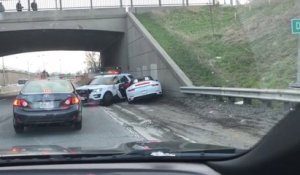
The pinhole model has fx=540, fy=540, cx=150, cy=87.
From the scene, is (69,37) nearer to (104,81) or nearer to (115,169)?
(104,81)

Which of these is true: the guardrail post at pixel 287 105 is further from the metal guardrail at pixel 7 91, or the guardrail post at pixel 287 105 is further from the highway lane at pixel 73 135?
the metal guardrail at pixel 7 91

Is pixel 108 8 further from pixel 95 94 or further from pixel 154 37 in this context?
pixel 95 94

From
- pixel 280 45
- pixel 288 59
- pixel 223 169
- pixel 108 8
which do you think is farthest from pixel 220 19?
pixel 223 169

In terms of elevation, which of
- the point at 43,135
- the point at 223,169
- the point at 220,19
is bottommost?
the point at 43,135

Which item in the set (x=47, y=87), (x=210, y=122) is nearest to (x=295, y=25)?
(x=210, y=122)

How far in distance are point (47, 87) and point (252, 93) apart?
20.7ft

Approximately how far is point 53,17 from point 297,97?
2779 cm

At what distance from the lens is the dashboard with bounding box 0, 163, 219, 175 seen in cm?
254

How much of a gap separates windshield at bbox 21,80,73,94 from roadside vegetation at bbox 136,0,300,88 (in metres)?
7.69

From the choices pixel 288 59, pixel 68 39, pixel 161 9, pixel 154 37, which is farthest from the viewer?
pixel 68 39

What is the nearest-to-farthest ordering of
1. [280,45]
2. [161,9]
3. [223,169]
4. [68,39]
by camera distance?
[223,169], [280,45], [161,9], [68,39]

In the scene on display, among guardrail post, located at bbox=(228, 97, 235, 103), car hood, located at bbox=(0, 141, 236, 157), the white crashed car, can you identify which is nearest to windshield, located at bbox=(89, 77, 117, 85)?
the white crashed car

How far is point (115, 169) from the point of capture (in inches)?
102

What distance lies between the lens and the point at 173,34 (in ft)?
114
